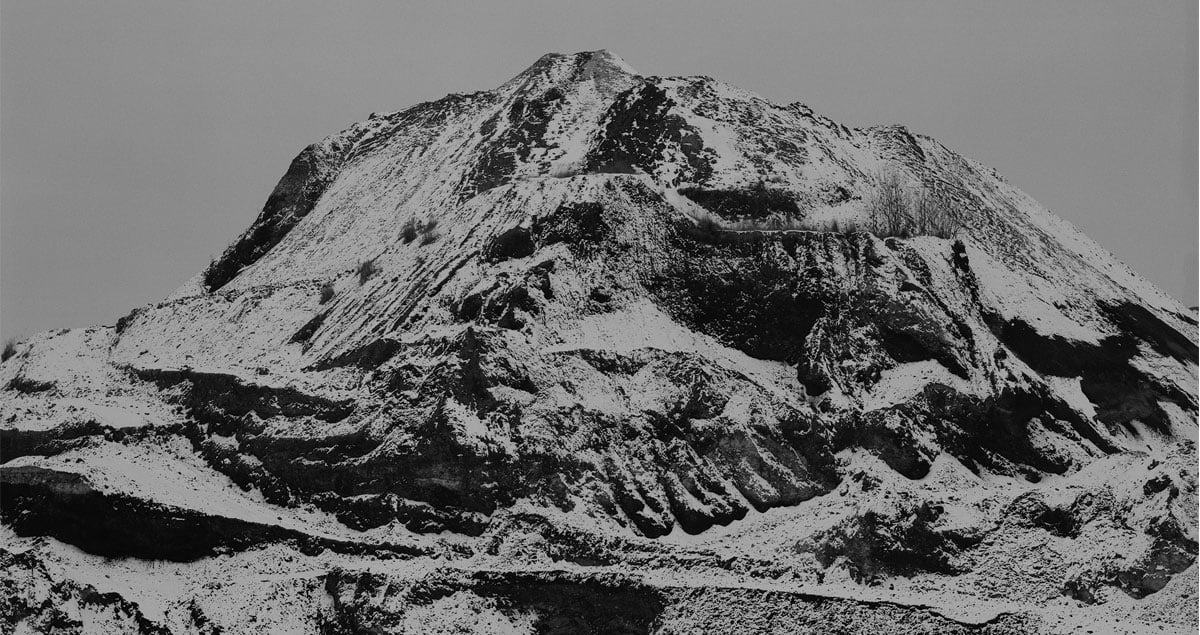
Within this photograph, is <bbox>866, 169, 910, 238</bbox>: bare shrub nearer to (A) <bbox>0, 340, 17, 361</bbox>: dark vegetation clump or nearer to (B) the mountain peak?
(B) the mountain peak

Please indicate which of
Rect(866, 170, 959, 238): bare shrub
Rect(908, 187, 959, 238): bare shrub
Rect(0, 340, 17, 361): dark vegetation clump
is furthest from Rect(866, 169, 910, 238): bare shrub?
Rect(0, 340, 17, 361): dark vegetation clump

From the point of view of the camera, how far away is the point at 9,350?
11750 centimetres

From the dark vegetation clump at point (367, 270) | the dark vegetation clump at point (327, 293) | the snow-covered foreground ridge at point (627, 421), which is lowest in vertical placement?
the snow-covered foreground ridge at point (627, 421)

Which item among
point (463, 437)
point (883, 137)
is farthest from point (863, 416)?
point (883, 137)

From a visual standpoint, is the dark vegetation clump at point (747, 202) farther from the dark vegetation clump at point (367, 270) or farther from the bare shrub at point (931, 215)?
the dark vegetation clump at point (367, 270)

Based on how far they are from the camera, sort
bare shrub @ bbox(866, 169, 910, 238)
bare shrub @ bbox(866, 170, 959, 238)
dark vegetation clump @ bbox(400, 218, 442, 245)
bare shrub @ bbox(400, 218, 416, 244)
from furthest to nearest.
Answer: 1. bare shrub @ bbox(400, 218, 416, 244)
2. dark vegetation clump @ bbox(400, 218, 442, 245)
3. bare shrub @ bbox(866, 170, 959, 238)
4. bare shrub @ bbox(866, 169, 910, 238)

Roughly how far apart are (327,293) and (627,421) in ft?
82.5

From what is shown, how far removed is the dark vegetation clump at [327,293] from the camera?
108912 millimetres

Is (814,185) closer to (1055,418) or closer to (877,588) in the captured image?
(1055,418)

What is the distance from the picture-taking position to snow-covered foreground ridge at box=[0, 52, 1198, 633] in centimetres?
8075

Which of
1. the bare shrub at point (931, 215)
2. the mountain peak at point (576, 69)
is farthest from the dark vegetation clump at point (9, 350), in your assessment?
the bare shrub at point (931, 215)

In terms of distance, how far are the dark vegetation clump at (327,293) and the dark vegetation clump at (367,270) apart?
72.1 inches

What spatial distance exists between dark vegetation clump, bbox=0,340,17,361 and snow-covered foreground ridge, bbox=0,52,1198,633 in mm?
1872

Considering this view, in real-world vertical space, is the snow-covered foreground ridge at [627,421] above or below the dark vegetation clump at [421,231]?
below
